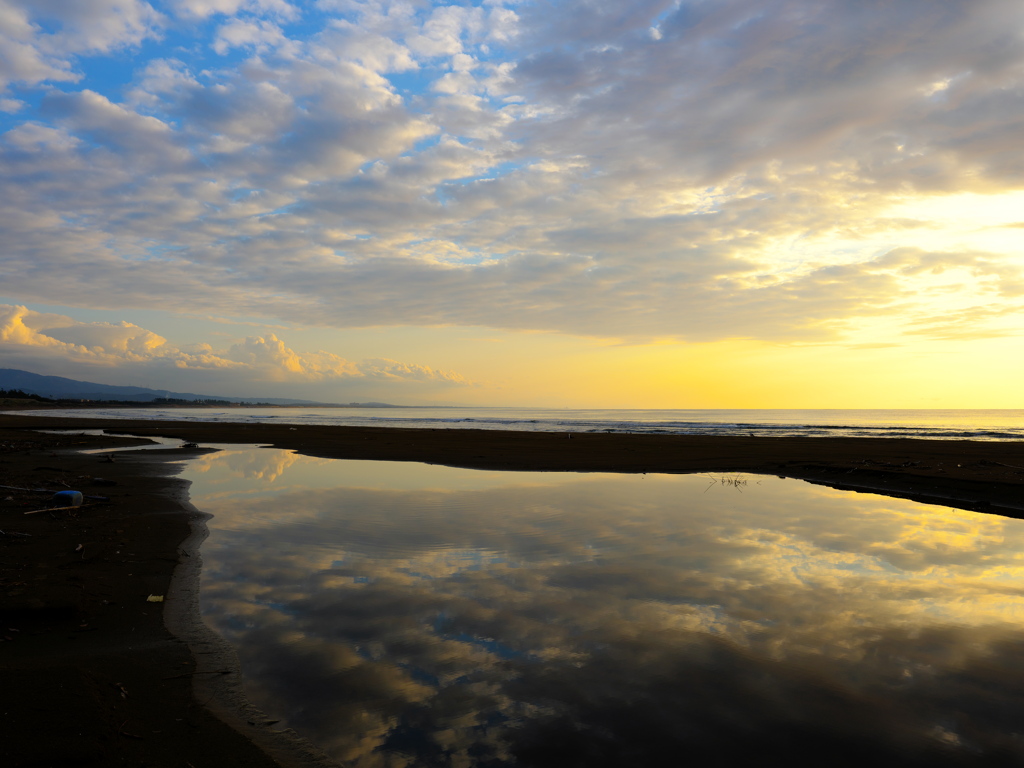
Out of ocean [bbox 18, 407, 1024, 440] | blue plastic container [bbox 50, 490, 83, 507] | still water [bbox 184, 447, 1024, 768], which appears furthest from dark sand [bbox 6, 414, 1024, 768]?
ocean [bbox 18, 407, 1024, 440]

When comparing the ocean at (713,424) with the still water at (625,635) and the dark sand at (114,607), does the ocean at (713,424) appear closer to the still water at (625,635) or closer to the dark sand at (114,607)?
the dark sand at (114,607)

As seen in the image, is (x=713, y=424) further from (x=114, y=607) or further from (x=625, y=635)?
(x=114, y=607)

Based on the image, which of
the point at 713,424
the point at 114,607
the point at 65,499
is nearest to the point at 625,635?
the point at 114,607

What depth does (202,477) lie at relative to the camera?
74.4 feet

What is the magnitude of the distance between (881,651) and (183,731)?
7.70m

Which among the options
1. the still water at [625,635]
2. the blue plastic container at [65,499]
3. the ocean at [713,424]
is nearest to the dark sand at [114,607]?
the blue plastic container at [65,499]

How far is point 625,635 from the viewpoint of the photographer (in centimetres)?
739

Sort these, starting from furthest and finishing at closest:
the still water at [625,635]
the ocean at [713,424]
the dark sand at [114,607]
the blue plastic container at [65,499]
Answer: the ocean at [713,424] < the blue plastic container at [65,499] < the still water at [625,635] < the dark sand at [114,607]

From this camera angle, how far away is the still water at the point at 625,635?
16.8 feet

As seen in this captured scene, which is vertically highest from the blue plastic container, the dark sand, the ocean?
the ocean

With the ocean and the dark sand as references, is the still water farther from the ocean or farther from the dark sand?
the ocean

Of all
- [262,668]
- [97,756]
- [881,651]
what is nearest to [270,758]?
[97,756]

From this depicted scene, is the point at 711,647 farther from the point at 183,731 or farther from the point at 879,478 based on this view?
the point at 879,478

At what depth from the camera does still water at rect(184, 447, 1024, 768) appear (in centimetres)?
512
